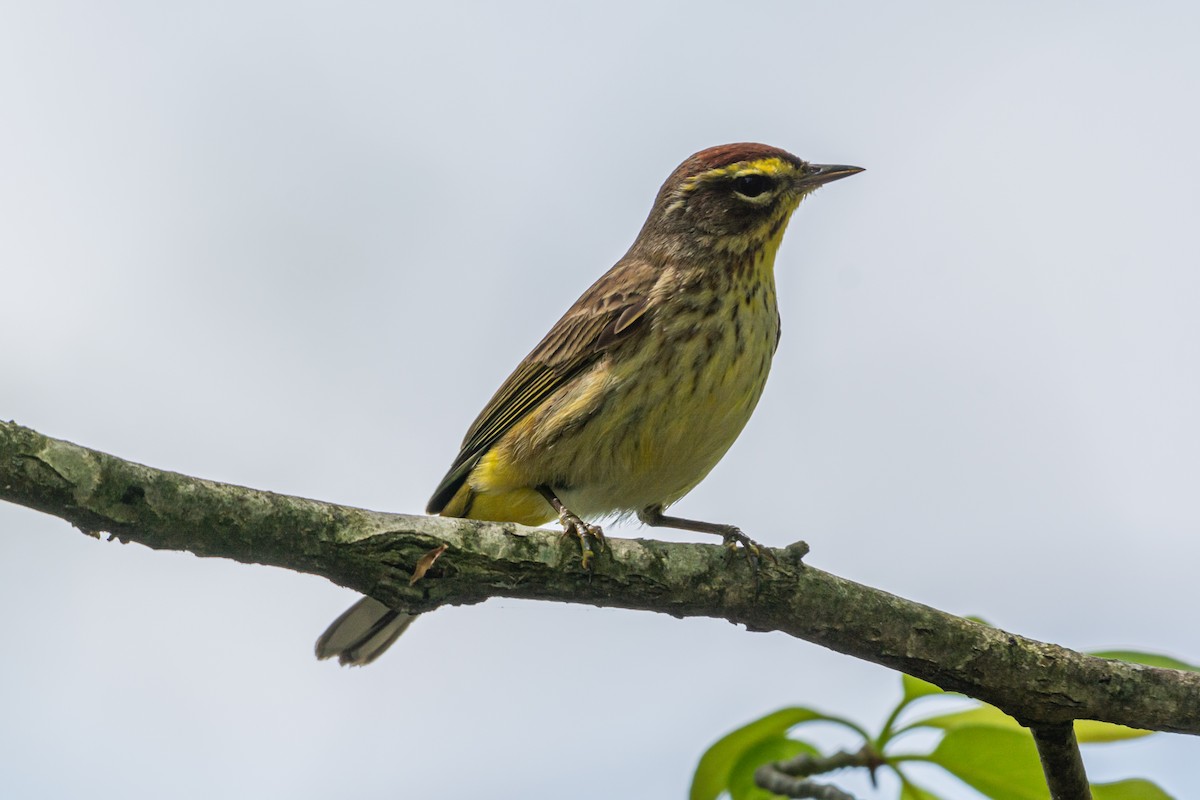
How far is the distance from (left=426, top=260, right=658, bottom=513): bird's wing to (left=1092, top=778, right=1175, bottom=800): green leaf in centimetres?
280

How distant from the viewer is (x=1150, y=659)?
4402 millimetres

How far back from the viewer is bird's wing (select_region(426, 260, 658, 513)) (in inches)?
233

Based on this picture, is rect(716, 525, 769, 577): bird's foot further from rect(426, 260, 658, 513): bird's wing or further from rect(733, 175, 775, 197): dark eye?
rect(733, 175, 775, 197): dark eye

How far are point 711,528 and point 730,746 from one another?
1479 millimetres

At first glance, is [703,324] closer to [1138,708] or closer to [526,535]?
[526,535]

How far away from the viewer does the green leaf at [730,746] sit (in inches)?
177

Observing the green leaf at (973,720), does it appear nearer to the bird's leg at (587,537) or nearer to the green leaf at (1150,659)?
the green leaf at (1150,659)

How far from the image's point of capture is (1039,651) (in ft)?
14.3

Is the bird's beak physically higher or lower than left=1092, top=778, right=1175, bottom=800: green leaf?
higher

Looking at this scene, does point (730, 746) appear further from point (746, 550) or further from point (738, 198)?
point (738, 198)

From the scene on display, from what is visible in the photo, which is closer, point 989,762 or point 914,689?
point 989,762

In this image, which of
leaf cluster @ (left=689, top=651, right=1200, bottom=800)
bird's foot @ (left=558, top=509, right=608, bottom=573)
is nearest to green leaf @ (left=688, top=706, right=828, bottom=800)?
leaf cluster @ (left=689, top=651, right=1200, bottom=800)

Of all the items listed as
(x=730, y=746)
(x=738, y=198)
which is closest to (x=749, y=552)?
(x=730, y=746)

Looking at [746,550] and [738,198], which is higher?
[738,198]
